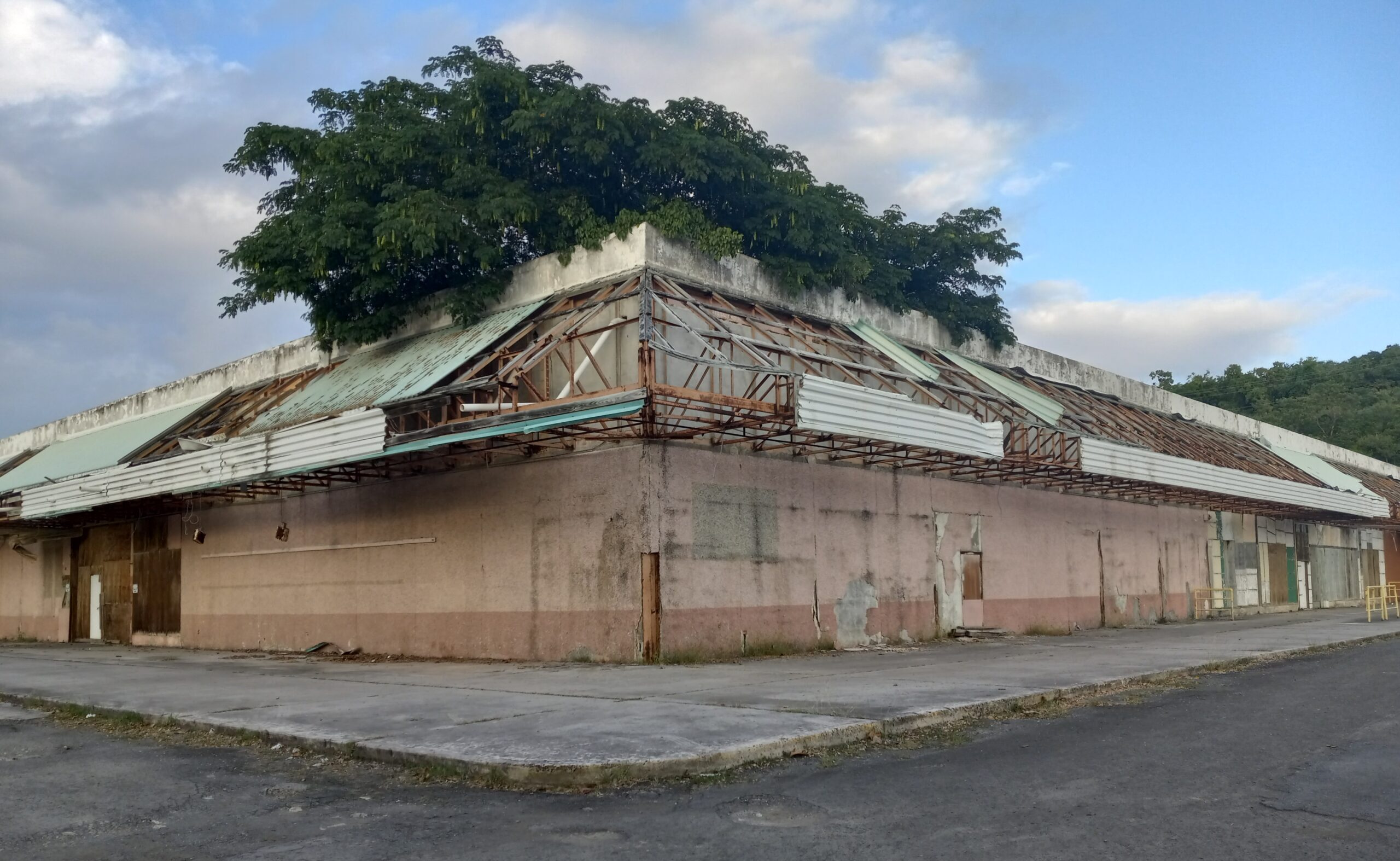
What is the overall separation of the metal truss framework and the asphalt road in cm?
679

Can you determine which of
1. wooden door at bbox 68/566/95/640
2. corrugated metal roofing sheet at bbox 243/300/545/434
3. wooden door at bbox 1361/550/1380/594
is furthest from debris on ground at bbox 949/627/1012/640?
wooden door at bbox 1361/550/1380/594

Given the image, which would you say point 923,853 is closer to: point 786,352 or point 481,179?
point 786,352

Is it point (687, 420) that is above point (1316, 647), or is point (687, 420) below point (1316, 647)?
above

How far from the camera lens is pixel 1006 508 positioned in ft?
75.6

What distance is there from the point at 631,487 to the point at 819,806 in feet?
32.0

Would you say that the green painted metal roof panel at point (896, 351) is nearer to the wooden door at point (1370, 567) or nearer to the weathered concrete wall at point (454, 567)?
the weathered concrete wall at point (454, 567)

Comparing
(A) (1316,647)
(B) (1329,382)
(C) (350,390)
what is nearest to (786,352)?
(C) (350,390)

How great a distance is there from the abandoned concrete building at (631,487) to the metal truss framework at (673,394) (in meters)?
0.07

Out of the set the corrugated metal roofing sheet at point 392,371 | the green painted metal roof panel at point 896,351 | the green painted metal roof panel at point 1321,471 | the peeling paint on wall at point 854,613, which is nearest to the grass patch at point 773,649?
the peeling paint on wall at point 854,613

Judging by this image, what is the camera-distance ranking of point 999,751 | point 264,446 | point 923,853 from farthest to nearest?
point 264,446
point 999,751
point 923,853

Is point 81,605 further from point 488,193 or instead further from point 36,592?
point 488,193

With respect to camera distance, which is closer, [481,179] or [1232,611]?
[481,179]

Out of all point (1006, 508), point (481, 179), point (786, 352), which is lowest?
point (1006, 508)

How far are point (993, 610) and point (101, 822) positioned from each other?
730 inches
